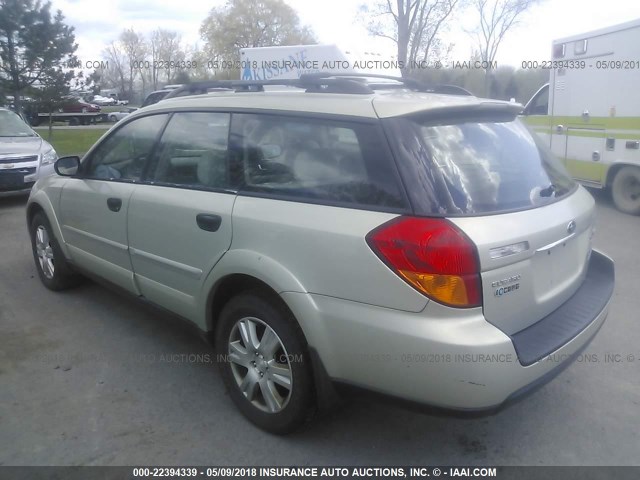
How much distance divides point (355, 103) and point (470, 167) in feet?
2.03

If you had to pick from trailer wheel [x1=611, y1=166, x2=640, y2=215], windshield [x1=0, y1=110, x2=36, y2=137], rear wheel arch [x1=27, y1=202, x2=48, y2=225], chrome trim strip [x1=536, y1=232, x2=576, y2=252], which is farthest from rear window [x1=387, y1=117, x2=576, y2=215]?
windshield [x1=0, y1=110, x2=36, y2=137]

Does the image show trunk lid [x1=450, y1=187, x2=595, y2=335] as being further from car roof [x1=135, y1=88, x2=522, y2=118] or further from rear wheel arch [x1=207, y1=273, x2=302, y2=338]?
rear wheel arch [x1=207, y1=273, x2=302, y2=338]

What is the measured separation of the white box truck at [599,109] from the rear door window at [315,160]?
6.78 meters

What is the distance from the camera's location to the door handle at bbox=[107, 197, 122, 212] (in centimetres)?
374

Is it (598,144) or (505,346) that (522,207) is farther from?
(598,144)

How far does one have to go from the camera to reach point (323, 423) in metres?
2.97

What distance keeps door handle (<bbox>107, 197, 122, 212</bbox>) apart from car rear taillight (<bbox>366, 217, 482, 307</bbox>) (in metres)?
2.21

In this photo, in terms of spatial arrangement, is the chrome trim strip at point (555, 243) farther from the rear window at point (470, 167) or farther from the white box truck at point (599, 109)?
the white box truck at point (599, 109)

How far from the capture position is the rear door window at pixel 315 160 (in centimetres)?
244

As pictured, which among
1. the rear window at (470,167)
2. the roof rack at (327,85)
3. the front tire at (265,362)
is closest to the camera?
the rear window at (470,167)

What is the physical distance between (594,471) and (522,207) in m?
1.28

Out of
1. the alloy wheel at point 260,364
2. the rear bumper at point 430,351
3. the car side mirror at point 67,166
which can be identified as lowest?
the alloy wheel at point 260,364

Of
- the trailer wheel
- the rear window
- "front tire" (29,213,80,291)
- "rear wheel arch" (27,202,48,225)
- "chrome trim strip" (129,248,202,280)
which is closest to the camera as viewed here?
the rear window

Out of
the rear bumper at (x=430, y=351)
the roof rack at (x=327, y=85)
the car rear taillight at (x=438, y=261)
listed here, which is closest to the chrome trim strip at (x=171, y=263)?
the rear bumper at (x=430, y=351)
